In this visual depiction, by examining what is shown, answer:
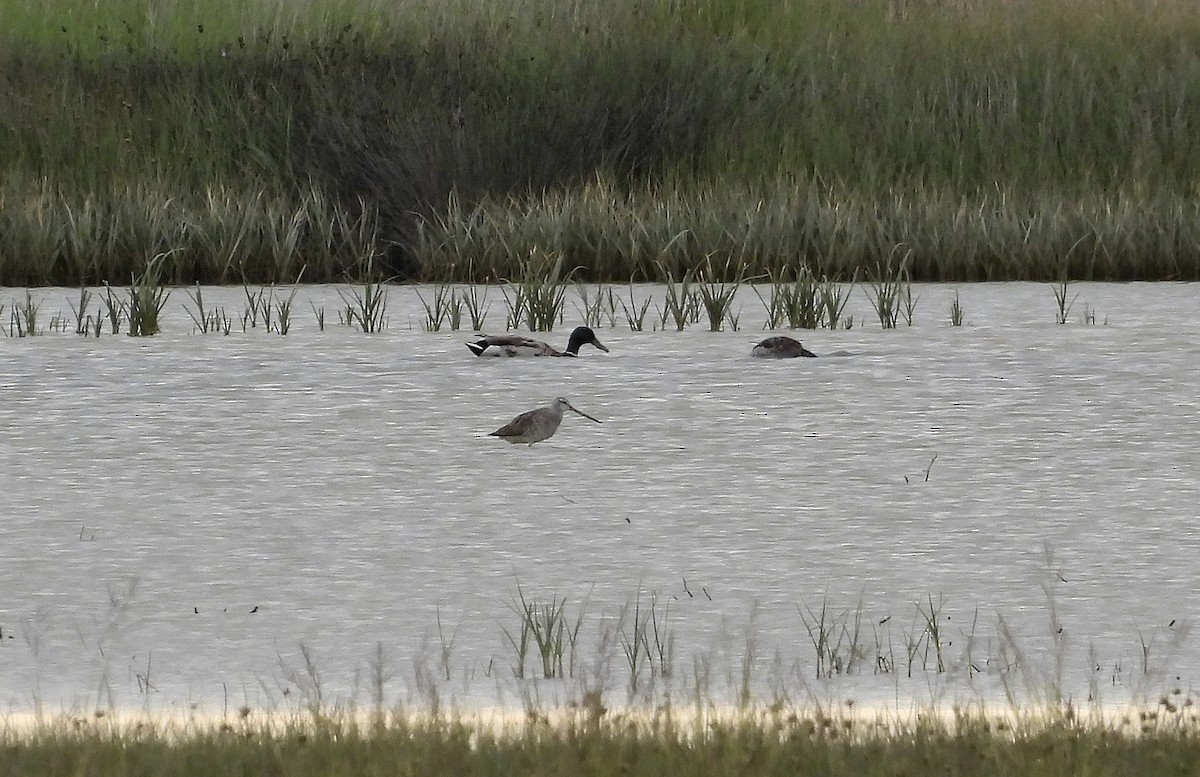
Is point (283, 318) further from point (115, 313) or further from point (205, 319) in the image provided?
point (115, 313)

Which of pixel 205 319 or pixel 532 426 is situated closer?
pixel 532 426

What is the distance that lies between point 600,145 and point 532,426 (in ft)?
25.7

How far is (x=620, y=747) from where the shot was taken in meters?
3.53

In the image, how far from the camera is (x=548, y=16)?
18.3 meters

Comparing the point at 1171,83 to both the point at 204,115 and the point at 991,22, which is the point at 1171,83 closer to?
the point at 991,22

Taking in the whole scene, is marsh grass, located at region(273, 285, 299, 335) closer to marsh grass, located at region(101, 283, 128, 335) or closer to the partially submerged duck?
marsh grass, located at region(101, 283, 128, 335)

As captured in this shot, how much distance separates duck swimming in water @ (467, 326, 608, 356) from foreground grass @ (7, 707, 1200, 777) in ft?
16.5

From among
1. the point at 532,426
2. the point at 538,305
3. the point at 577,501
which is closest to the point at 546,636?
the point at 577,501

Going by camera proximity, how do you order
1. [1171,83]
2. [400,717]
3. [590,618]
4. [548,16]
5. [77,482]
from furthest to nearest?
[548,16] → [1171,83] → [77,482] → [590,618] → [400,717]

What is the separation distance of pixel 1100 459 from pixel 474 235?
6592 mm

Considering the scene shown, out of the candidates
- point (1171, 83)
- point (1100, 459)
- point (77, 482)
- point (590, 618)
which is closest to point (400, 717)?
point (590, 618)

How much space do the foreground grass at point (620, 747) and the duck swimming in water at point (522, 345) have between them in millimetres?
5030

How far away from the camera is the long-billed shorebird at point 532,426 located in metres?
7.01

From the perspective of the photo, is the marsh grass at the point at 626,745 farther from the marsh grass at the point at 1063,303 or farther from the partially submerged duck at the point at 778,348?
the marsh grass at the point at 1063,303
